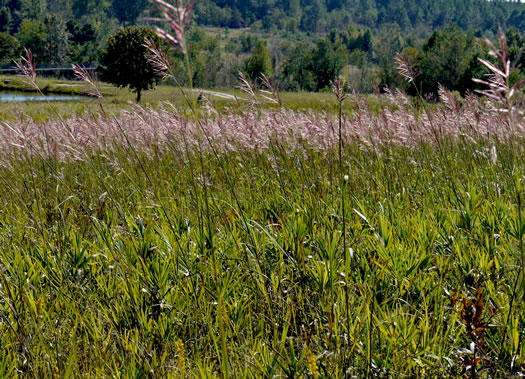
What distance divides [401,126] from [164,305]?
10.2ft

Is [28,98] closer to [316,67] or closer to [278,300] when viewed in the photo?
[278,300]

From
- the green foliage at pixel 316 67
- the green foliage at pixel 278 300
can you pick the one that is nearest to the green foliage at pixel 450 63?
the green foliage at pixel 316 67

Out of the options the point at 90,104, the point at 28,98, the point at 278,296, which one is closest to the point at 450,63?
the point at 90,104

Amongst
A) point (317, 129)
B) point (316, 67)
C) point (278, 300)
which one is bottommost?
point (278, 300)

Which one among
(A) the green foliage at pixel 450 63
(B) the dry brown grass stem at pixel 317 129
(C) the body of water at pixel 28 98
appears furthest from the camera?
(A) the green foliage at pixel 450 63

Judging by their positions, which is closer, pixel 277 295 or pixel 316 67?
pixel 277 295

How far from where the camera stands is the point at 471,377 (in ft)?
4.32

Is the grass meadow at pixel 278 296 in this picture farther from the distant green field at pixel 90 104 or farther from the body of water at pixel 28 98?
the body of water at pixel 28 98

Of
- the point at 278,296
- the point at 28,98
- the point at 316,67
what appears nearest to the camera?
the point at 278,296

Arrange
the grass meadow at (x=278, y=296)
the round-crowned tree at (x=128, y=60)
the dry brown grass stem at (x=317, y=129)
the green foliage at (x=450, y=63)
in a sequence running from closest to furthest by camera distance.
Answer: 1. the grass meadow at (x=278, y=296)
2. the dry brown grass stem at (x=317, y=129)
3. the round-crowned tree at (x=128, y=60)
4. the green foliage at (x=450, y=63)

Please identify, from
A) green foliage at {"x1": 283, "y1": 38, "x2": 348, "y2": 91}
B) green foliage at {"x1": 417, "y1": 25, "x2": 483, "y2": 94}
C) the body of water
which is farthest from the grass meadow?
green foliage at {"x1": 283, "y1": 38, "x2": 348, "y2": 91}

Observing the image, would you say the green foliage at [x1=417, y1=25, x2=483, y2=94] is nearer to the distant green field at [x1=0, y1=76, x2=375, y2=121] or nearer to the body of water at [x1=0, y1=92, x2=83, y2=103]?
the distant green field at [x1=0, y1=76, x2=375, y2=121]

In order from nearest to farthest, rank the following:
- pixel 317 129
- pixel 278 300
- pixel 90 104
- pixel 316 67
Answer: pixel 278 300 → pixel 317 129 → pixel 90 104 → pixel 316 67

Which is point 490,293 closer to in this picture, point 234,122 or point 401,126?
point 401,126
